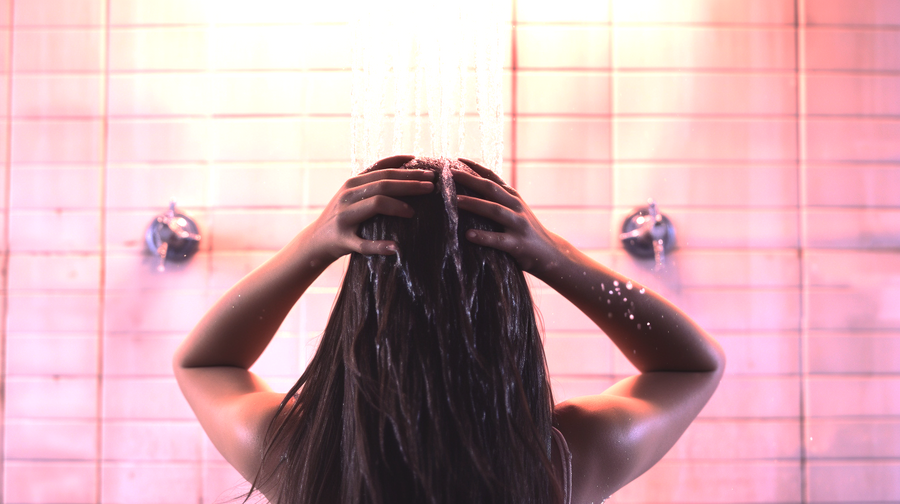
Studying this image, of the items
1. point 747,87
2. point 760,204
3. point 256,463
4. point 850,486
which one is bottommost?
Result: point 850,486

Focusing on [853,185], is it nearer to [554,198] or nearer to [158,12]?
[554,198]

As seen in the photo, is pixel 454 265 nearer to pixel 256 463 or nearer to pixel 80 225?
pixel 256 463

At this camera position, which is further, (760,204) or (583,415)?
(760,204)

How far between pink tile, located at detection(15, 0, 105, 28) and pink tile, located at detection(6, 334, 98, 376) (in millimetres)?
541

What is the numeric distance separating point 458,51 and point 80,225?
2.32 feet

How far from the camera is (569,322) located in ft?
2.93

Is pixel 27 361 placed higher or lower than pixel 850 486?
higher

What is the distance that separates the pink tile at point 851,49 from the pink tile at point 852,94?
17 mm

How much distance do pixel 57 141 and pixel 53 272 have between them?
0.23 metres

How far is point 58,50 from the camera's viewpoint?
930mm

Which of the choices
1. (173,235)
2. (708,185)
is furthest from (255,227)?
(708,185)

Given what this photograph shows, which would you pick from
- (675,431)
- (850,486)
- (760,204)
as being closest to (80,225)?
(675,431)

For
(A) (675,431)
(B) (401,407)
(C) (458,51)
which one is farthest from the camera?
(C) (458,51)

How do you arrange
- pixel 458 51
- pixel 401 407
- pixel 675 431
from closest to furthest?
pixel 401 407 → pixel 675 431 → pixel 458 51
